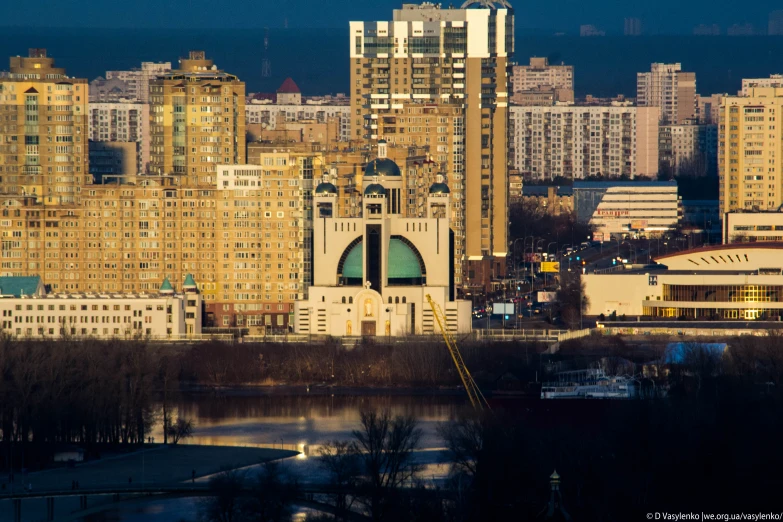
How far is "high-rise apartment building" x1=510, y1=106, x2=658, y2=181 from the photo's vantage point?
164 metres

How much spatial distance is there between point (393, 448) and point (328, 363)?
2345 centimetres

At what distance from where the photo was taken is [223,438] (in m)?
67.2

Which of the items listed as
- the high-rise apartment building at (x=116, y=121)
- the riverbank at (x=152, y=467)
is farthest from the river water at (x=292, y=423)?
the high-rise apartment building at (x=116, y=121)

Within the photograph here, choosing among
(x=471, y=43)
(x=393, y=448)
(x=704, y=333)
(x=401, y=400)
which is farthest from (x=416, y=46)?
(x=393, y=448)

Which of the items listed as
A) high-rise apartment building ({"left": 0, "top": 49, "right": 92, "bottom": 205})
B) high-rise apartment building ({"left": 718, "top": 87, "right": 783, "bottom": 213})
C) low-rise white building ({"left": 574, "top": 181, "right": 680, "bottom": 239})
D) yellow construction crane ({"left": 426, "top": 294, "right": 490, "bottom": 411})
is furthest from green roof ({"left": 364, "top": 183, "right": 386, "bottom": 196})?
low-rise white building ({"left": 574, "top": 181, "right": 680, "bottom": 239})

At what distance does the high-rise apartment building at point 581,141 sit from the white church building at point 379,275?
→ 78.6 m

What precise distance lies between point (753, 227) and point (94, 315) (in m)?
33.4

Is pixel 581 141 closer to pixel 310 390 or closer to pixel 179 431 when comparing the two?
pixel 310 390

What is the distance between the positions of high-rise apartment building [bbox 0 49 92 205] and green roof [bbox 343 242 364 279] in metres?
14.3

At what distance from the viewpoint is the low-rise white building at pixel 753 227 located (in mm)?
107438

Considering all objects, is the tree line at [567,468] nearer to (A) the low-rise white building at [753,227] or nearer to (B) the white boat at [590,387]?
(B) the white boat at [590,387]

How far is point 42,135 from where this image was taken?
95.0 meters

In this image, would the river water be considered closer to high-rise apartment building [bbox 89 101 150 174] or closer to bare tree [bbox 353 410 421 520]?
bare tree [bbox 353 410 421 520]

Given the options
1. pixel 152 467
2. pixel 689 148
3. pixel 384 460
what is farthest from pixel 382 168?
pixel 689 148
